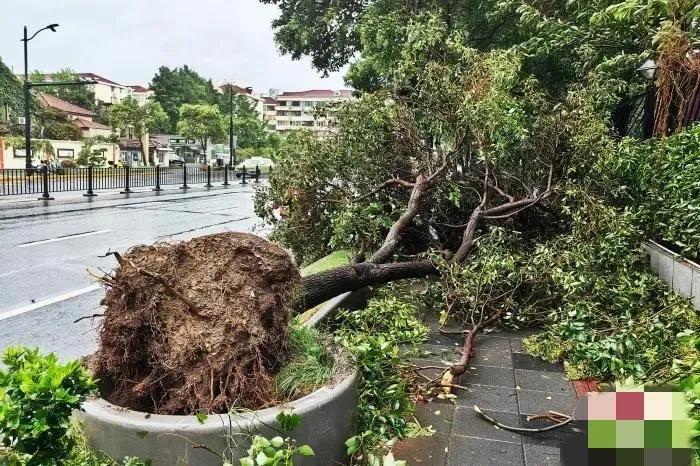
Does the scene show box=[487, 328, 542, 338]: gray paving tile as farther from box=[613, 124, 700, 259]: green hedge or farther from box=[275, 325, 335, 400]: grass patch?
box=[275, 325, 335, 400]: grass patch

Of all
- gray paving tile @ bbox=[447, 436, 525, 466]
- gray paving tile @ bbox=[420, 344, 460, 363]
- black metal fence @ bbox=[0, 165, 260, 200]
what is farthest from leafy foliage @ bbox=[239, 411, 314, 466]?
black metal fence @ bbox=[0, 165, 260, 200]

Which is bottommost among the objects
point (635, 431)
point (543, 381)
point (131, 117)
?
point (543, 381)

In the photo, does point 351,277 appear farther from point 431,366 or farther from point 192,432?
point 192,432

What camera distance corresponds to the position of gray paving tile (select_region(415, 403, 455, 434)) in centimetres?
358

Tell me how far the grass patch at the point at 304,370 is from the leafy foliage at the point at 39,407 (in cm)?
105

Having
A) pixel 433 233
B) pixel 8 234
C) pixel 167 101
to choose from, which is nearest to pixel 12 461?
pixel 433 233

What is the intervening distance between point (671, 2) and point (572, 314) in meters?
3.19

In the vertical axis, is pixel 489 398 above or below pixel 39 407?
below

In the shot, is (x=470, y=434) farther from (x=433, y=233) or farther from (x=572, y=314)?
(x=433, y=233)

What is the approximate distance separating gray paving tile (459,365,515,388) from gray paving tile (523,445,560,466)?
0.93 meters

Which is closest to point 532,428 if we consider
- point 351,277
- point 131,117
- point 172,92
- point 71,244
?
point 351,277

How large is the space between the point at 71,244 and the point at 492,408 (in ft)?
32.7

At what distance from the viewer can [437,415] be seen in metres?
3.74

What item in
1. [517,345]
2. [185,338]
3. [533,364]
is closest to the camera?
[185,338]
